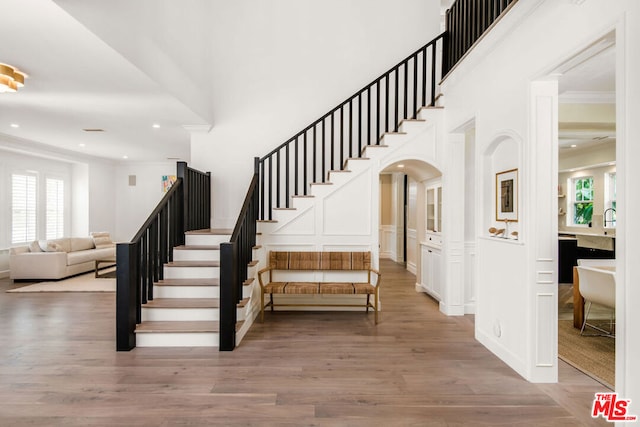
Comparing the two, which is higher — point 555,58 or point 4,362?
point 555,58

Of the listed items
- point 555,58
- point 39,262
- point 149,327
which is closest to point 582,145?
point 555,58

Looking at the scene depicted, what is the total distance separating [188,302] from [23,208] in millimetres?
7006

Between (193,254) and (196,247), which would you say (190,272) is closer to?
(193,254)

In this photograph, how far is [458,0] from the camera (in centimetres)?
481

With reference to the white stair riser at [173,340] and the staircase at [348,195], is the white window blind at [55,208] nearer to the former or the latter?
the staircase at [348,195]

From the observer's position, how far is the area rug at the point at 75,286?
6379mm

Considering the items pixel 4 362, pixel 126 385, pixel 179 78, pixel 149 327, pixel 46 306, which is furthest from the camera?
pixel 46 306

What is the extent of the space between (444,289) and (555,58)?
127 inches

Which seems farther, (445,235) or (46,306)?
(46,306)

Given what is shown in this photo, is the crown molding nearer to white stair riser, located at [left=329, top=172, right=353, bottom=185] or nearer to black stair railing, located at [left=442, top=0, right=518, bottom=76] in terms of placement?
black stair railing, located at [left=442, top=0, right=518, bottom=76]

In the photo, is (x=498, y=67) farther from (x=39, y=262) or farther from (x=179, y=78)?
(x=39, y=262)

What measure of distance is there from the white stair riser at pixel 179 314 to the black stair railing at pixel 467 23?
4151 mm

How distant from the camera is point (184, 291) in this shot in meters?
4.21

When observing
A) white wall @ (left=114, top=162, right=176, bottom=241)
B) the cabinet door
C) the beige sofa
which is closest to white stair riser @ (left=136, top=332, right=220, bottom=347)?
the cabinet door
